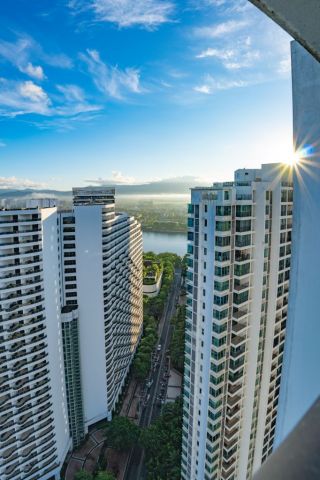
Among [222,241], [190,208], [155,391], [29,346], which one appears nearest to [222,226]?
[222,241]

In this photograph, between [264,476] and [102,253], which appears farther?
[102,253]

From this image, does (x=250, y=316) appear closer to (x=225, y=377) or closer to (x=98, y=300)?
(x=225, y=377)

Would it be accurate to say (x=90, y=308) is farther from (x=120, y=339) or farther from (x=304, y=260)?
(x=304, y=260)

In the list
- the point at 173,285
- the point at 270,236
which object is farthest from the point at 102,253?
the point at 173,285

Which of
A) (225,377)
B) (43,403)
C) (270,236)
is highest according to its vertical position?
(270,236)

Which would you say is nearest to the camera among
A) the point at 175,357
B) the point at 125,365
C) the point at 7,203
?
the point at 7,203

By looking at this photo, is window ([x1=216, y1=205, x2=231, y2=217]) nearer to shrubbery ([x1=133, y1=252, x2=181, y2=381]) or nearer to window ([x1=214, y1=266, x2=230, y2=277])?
window ([x1=214, y1=266, x2=230, y2=277])
